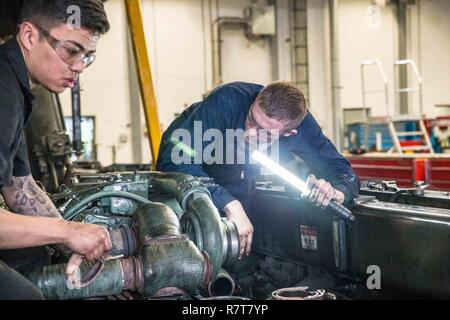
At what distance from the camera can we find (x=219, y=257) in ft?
4.40

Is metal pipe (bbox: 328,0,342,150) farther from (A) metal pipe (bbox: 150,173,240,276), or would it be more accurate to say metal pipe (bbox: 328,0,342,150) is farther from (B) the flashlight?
(A) metal pipe (bbox: 150,173,240,276)

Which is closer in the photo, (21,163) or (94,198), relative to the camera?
(21,163)

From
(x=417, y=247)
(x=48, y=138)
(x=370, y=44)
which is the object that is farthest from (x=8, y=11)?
(x=370, y=44)

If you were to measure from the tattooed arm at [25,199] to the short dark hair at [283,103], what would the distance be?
906 millimetres

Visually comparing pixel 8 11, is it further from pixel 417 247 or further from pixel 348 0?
pixel 348 0

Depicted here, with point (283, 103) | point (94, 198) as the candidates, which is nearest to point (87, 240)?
point (94, 198)

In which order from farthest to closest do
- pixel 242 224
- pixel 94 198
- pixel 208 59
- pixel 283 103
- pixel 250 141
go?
pixel 208 59
pixel 250 141
pixel 283 103
pixel 242 224
pixel 94 198

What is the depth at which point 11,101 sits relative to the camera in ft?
3.57

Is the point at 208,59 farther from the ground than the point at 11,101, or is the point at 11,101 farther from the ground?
the point at 208,59

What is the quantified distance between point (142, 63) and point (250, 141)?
7.67 feet

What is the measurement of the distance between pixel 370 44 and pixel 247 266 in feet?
25.0

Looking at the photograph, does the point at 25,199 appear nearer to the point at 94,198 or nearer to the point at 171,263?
the point at 94,198

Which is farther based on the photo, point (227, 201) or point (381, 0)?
point (381, 0)

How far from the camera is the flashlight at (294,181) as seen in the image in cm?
155
